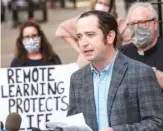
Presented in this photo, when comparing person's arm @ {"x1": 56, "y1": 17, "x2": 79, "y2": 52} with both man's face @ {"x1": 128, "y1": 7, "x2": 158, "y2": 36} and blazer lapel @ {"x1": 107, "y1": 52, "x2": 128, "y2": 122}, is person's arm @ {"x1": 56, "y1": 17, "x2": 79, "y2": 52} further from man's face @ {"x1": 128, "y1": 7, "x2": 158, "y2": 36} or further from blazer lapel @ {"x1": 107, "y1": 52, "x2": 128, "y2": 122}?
blazer lapel @ {"x1": 107, "y1": 52, "x2": 128, "y2": 122}

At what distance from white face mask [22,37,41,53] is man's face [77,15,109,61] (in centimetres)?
336

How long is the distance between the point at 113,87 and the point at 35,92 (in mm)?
3239

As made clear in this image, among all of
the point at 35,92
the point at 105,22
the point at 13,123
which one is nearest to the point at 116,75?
the point at 105,22

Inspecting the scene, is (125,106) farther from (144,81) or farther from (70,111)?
(70,111)

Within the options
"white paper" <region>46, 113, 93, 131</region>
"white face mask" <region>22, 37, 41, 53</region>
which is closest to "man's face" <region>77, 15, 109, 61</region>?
"white paper" <region>46, 113, 93, 131</region>

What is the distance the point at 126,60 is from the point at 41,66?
317cm

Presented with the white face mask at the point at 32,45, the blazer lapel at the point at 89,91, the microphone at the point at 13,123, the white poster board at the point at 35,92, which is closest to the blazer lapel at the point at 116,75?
the blazer lapel at the point at 89,91

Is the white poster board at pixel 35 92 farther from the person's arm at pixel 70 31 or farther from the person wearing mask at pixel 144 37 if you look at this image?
the person wearing mask at pixel 144 37

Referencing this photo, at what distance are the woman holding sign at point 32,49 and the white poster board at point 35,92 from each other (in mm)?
215

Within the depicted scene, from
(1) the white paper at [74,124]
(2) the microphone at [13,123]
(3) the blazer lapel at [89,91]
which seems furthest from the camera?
(2) the microphone at [13,123]

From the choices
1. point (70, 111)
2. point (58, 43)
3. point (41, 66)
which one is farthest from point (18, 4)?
point (70, 111)

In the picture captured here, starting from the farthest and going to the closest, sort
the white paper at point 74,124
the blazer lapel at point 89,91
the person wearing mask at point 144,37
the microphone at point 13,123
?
the person wearing mask at point 144,37, the microphone at point 13,123, the blazer lapel at point 89,91, the white paper at point 74,124

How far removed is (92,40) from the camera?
3109 mm

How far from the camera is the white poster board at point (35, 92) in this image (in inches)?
246
